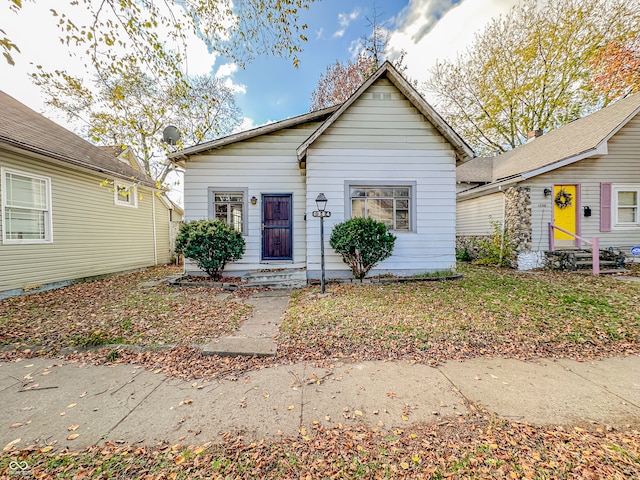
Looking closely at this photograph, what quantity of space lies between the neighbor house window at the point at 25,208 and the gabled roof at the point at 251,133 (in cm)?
338

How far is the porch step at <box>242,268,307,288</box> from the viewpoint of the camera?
7.25 metres

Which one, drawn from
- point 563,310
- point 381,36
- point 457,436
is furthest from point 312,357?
point 381,36

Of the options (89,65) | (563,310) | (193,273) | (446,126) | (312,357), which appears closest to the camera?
(312,357)

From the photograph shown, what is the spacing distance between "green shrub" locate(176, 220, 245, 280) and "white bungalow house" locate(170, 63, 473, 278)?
84 centimetres

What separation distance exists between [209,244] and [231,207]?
63.7 inches

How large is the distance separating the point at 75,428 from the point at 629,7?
25.8 m

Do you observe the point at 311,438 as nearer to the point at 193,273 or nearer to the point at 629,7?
the point at 193,273

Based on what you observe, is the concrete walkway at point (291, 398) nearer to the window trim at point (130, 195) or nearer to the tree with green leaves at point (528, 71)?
the window trim at point (130, 195)

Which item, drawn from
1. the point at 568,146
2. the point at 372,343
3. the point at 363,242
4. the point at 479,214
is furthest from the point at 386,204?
the point at 568,146

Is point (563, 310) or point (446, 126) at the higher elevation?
point (446, 126)

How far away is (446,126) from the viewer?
A: 715 centimetres

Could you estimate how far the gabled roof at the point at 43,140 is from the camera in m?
6.48

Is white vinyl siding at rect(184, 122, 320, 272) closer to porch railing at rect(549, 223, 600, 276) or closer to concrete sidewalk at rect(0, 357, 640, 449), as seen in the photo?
concrete sidewalk at rect(0, 357, 640, 449)

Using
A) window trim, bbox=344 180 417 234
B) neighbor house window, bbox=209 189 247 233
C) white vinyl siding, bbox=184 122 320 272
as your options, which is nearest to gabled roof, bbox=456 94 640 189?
window trim, bbox=344 180 417 234
